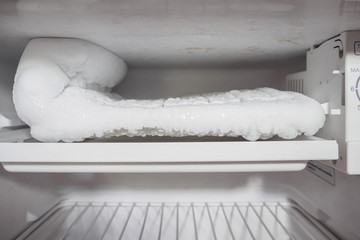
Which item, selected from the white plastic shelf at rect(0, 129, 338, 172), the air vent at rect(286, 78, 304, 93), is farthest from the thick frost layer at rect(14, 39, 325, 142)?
the air vent at rect(286, 78, 304, 93)

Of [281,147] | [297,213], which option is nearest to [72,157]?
[281,147]

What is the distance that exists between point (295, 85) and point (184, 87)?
37 cm

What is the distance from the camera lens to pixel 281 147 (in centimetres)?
49

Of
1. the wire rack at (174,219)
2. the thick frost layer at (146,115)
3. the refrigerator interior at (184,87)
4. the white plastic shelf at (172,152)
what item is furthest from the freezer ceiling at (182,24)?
the wire rack at (174,219)

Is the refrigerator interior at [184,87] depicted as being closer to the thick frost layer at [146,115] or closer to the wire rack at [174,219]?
the wire rack at [174,219]

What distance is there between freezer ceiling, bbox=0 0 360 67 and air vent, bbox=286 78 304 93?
0.09 m

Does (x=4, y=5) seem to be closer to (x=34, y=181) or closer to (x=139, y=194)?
(x=34, y=181)

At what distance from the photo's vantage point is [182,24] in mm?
479

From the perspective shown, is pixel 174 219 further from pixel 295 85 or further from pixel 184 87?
pixel 295 85

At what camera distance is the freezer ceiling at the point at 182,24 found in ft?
1.31

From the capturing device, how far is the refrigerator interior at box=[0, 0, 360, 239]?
434mm

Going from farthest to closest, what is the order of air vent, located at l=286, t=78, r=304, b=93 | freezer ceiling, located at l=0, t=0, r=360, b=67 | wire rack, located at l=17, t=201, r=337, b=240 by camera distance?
wire rack, located at l=17, t=201, r=337, b=240 < air vent, located at l=286, t=78, r=304, b=93 < freezer ceiling, located at l=0, t=0, r=360, b=67

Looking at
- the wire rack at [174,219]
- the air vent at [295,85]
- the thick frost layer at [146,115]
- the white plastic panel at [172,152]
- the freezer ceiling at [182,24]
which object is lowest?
the wire rack at [174,219]

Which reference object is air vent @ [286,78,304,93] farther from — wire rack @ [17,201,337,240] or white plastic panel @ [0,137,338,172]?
wire rack @ [17,201,337,240]
